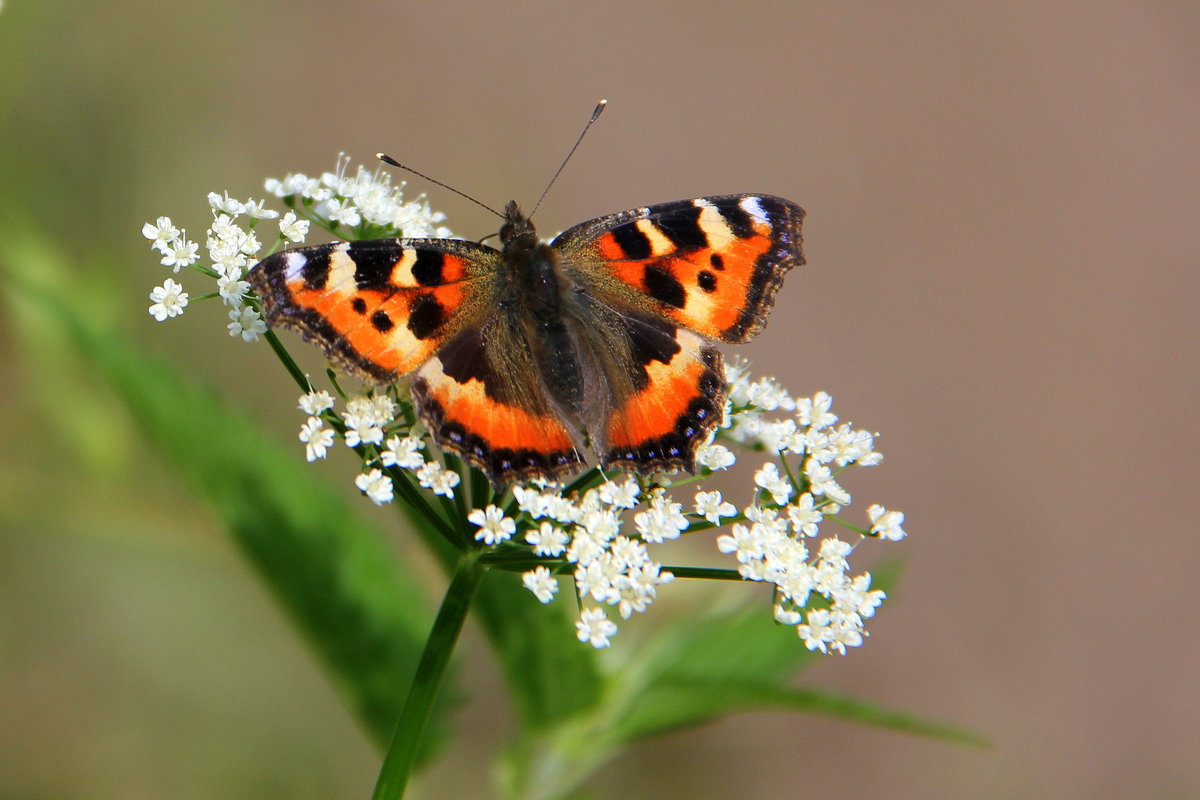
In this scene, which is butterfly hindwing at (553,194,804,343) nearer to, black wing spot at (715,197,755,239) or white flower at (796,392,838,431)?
black wing spot at (715,197,755,239)

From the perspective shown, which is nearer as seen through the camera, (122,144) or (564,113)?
(122,144)

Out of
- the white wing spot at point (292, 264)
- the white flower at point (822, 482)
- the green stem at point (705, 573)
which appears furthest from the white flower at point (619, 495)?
the white wing spot at point (292, 264)

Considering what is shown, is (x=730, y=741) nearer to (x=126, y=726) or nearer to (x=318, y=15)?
(x=126, y=726)

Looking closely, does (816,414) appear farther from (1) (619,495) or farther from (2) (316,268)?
(2) (316,268)

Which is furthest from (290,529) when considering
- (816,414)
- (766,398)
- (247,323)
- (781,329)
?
(781,329)

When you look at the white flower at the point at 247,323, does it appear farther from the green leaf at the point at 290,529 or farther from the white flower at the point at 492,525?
the white flower at the point at 492,525

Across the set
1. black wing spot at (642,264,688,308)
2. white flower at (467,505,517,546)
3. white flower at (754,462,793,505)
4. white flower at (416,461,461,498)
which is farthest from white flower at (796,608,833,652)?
black wing spot at (642,264,688,308)

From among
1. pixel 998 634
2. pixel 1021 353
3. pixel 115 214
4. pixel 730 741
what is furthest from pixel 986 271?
pixel 115 214
